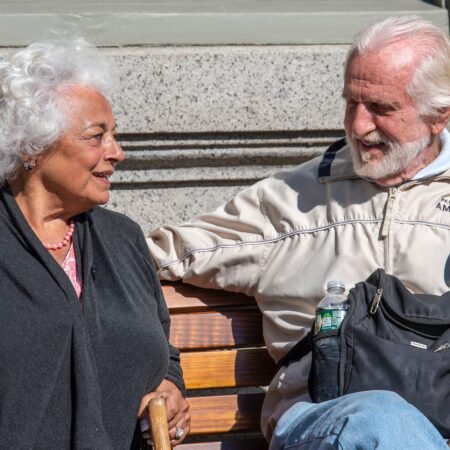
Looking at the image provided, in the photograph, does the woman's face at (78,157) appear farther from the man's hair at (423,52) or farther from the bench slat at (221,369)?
the man's hair at (423,52)

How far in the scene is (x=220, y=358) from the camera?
153 inches

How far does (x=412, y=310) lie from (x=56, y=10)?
6.26 feet

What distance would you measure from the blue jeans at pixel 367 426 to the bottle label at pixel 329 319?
22cm

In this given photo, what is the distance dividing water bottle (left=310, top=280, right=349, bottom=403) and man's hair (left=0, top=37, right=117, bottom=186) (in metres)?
0.95

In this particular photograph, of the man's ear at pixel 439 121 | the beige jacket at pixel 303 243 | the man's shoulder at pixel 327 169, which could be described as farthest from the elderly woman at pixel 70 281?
the man's ear at pixel 439 121

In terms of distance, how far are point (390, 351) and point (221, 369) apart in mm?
714

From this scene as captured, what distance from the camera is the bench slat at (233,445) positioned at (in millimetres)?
3826

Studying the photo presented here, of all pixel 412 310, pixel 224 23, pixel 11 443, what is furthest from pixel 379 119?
pixel 11 443

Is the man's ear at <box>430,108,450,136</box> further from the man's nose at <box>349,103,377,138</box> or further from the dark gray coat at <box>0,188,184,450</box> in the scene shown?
the dark gray coat at <box>0,188,184,450</box>

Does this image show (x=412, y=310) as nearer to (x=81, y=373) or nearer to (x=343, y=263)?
(x=343, y=263)

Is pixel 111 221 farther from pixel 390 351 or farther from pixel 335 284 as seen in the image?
pixel 390 351

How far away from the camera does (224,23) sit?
4547mm

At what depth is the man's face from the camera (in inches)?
150

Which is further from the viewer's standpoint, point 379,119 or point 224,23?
point 224,23
